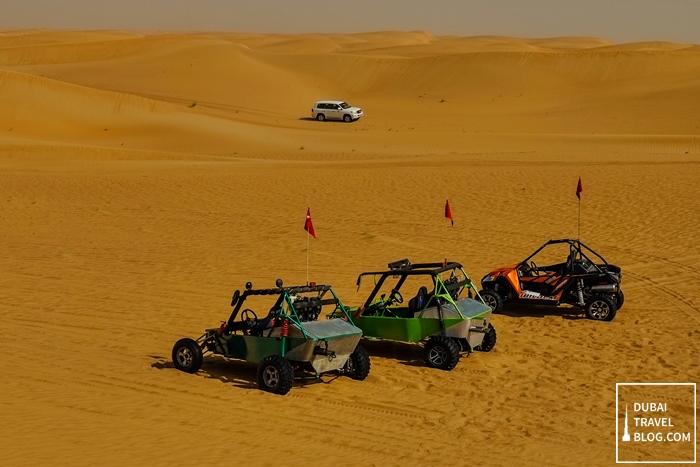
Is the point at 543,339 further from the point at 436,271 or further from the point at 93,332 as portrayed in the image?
the point at 93,332

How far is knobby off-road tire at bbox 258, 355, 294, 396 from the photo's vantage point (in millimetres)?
10641

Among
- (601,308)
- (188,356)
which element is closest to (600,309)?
(601,308)

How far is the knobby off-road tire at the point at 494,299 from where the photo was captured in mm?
14930

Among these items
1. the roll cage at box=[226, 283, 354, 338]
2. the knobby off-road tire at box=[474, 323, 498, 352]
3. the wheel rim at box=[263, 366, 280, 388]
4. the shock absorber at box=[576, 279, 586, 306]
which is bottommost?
the wheel rim at box=[263, 366, 280, 388]

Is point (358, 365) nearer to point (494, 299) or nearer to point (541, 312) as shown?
point (494, 299)

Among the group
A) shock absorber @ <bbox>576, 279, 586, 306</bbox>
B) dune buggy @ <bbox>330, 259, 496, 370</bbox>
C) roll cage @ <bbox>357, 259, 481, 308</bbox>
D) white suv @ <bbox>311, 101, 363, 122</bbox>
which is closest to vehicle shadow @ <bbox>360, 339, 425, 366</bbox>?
dune buggy @ <bbox>330, 259, 496, 370</bbox>

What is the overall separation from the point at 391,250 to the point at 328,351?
30.1 feet

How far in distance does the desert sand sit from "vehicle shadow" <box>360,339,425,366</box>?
0.06m

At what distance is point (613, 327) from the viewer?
14.1m

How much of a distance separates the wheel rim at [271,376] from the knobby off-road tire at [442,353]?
6.72ft

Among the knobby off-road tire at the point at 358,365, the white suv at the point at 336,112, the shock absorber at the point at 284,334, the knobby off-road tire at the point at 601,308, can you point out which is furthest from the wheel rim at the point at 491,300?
the white suv at the point at 336,112

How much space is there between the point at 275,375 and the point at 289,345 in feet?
1.23

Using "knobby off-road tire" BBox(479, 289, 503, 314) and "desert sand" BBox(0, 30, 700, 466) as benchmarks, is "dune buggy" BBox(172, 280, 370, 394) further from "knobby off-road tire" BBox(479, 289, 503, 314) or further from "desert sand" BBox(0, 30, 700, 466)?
"knobby off-road tire" BBox(479, 289, 503, 314)

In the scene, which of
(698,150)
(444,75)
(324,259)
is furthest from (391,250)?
(444,75)
